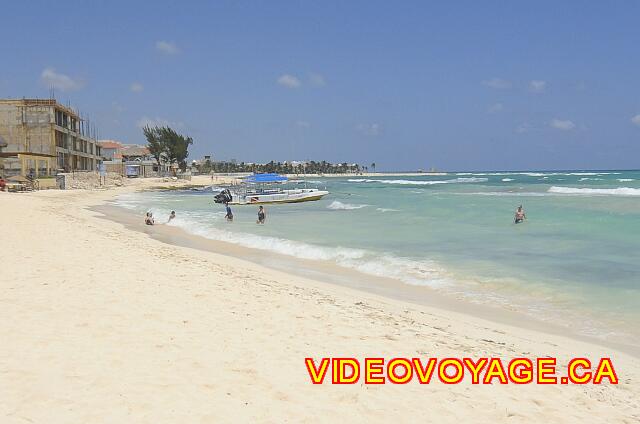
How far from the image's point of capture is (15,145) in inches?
2201

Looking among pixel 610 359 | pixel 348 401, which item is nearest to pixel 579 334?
pixel 610 359

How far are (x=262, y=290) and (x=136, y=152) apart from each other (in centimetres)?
10190

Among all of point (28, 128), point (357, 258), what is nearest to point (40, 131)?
point (28, 128)

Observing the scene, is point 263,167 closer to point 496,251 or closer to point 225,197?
point 225,197

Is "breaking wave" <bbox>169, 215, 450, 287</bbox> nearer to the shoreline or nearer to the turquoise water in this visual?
the turquoise water

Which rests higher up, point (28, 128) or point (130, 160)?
point (28, 128)

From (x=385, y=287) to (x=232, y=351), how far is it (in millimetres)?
5813

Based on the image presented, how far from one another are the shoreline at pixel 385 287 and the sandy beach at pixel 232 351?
1.00 feet

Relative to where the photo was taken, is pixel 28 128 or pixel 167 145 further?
pixel 167 145

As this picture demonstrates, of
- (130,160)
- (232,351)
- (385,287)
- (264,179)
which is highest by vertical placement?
(130,160)

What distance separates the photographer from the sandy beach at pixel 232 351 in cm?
408

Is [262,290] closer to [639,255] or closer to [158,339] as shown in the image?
[158,339]

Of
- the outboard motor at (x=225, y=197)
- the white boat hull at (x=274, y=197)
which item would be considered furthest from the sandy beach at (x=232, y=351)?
the white boat hull at (x=274, y=197)

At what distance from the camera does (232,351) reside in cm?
538
